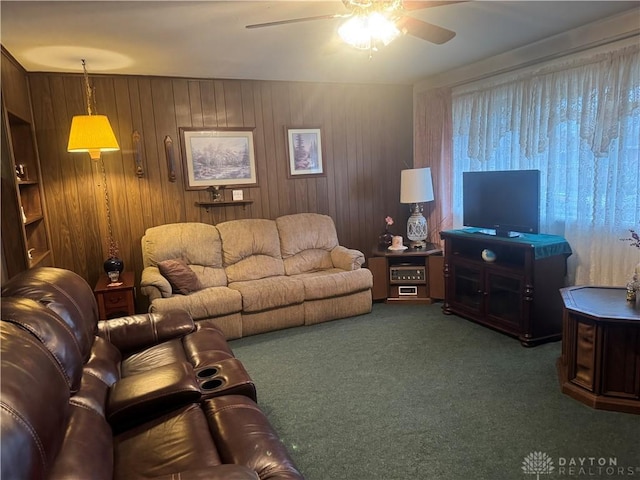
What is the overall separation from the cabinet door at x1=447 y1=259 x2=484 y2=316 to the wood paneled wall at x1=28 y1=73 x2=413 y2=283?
137 centimetres

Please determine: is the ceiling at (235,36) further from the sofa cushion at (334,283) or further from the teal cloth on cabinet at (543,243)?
the sofa cushion at (334,283)

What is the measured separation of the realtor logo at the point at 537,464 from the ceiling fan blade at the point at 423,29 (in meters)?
2.20

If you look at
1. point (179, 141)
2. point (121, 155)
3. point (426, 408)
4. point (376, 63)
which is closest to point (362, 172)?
point (376, 63)

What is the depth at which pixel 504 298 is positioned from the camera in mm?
3670

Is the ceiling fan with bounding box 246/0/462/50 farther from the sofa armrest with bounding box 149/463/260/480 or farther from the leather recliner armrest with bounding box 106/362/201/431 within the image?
the sofa armrest with bounding box 149/463/260/480

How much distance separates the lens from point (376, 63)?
13.4 feet

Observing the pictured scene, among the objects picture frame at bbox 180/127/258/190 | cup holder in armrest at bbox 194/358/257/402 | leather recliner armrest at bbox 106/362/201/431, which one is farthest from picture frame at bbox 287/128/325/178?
leather recliner armrest at bbox 106/362/201/431

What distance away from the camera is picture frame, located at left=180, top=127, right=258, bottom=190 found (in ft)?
14.4

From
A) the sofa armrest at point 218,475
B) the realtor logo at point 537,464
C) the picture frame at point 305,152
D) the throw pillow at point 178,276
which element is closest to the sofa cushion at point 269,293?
the throw pillow at point 178,276

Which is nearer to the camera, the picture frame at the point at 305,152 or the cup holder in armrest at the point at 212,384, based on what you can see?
the cup holder in armrest at the point at 212,384

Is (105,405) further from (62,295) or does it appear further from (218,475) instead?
(218,475)

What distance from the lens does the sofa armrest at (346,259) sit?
442 centimetres

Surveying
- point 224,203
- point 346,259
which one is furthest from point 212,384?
point 224,203

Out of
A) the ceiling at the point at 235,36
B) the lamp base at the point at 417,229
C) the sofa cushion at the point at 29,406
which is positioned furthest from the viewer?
the lamp base at the point at 417,229
